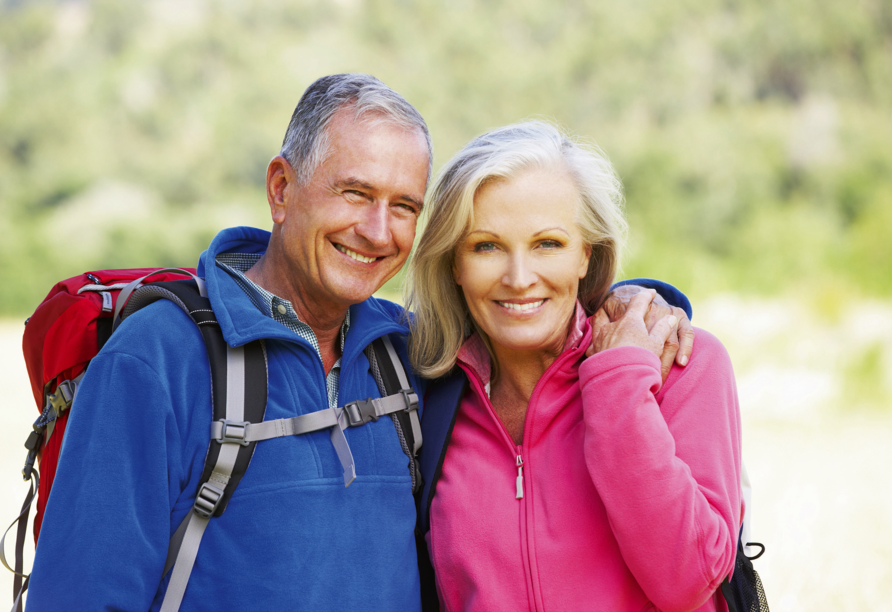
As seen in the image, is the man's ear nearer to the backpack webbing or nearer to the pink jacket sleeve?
the backpack webbing

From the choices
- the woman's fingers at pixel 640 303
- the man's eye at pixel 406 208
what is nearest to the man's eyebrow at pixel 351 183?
the man's eye at pixel 406 208

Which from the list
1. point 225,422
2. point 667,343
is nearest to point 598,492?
point 667,343

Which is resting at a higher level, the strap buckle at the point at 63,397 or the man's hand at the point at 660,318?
the man's hand at the point at 660,318

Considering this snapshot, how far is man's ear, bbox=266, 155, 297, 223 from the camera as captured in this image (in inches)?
87.7

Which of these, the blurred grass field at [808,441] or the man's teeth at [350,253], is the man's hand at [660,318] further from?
the blurred grass field at [808,441]

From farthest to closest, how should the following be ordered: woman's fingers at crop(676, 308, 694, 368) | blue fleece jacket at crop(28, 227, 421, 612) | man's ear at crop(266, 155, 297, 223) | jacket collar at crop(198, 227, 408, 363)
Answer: man's ear at crop(266, 155, 297, 223) → woman's fingers at crop(676, 308, 694, 368) → jacket collar at crop(198, 227, 408, 363) → blue fleece jacket at crop(28, 227, 421, 612)

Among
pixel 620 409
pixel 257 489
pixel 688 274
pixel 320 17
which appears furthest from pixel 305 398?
pixel 320 17

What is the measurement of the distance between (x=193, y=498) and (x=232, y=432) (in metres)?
0.18

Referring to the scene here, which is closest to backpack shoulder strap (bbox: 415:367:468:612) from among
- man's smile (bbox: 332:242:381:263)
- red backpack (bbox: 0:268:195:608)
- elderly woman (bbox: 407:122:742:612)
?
elderly woman (bbox: 407:122:742:612)

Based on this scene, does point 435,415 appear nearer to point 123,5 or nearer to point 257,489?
point 257,489

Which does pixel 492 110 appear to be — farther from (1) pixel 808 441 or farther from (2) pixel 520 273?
(2) pixel 520 273

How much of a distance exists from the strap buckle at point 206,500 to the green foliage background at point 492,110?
72.5ft

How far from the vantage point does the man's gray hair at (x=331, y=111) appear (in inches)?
84.4

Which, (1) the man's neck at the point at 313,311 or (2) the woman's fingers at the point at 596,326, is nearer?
(2) the woman's fingers at the point at 596,326
